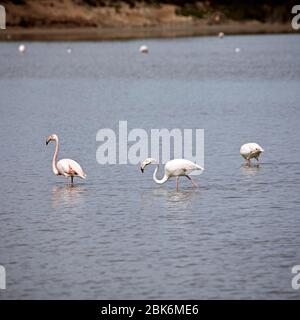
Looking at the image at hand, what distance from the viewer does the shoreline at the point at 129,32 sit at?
3366 inches

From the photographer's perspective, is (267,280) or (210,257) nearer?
(267,280)

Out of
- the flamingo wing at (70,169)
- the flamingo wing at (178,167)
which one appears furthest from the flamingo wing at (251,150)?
the flamingo wing at (70,169)

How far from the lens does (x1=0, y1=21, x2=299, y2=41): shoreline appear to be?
85.5 m

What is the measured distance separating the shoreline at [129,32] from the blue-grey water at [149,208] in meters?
48.4

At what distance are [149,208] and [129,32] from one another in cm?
7726

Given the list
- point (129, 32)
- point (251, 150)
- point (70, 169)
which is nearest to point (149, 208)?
point (70, 169)

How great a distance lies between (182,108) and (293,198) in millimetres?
15199

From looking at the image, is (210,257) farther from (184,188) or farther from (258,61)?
(258,61)

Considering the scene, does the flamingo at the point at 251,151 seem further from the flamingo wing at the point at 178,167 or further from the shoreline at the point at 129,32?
the shoreline at the point at 129,32

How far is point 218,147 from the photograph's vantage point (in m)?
23.5

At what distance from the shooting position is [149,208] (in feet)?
56.6

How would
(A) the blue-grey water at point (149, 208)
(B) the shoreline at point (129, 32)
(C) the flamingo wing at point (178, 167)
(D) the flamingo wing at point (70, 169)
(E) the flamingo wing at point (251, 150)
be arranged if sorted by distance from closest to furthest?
(A) the blue-grey water at point (149, 208)
(C) the flamingo wing at point (178, 167)
(D) the flamingo wing at point (70, 169)
(E) the flamingo wing at point (251, 150)
(B) the shoreline at point (129, 32)

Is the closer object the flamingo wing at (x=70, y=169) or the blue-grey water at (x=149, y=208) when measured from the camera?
the blue-grey water at (x=149, y=208)

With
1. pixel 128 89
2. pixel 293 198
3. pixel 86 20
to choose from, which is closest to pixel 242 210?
pixel 293 198
